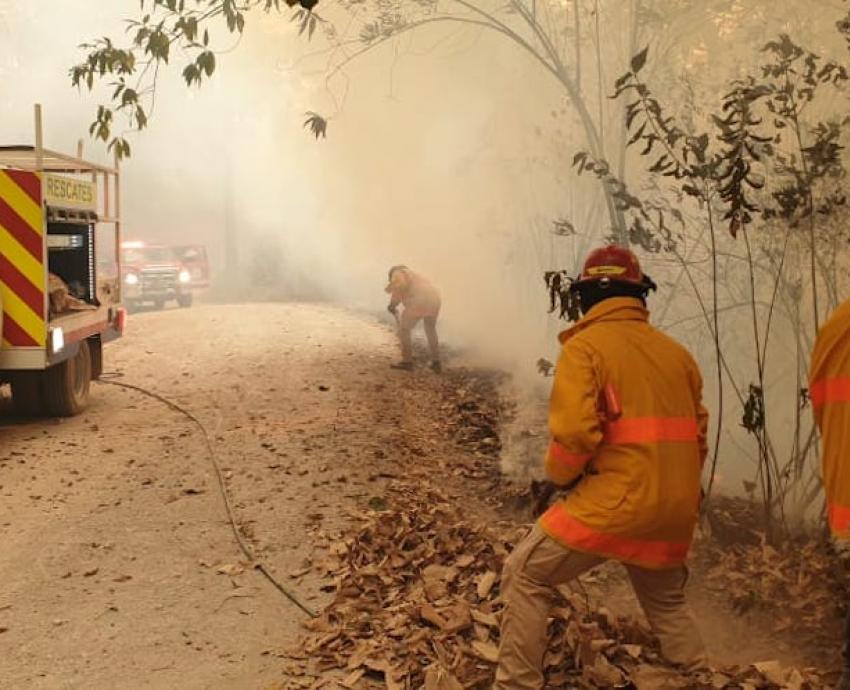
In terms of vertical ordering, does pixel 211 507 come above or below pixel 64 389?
below

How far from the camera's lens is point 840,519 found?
269 cm

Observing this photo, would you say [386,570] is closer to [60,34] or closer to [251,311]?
[251,311]

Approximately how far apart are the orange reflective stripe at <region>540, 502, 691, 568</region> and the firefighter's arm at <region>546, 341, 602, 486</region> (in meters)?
0.15

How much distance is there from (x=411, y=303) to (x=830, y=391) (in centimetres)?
810

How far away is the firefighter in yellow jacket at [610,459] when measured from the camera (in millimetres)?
2789

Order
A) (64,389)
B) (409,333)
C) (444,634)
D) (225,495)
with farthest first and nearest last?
(409,333)
(64,389)
(225,495)
(444,634)

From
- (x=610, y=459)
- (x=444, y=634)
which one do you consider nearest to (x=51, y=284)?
(x=444, y=634)

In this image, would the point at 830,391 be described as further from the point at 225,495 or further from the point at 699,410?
the point at 225,495

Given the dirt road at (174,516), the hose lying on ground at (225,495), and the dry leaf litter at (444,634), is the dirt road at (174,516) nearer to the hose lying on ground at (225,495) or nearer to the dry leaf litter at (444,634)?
the hose lying on ground at (225,495)

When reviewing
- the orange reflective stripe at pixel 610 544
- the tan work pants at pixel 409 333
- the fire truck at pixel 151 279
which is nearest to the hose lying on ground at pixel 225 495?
the orange reflective stripe at pixel 610 544

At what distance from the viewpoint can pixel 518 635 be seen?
9.45ft

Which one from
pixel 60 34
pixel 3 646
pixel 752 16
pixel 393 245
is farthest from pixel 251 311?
pixel 60 34

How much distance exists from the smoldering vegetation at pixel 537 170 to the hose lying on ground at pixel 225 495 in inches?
85.4

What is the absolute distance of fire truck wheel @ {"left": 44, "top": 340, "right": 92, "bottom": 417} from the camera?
754 centimetres
